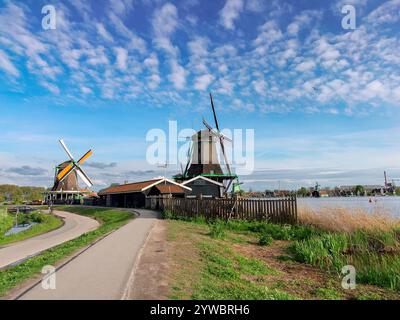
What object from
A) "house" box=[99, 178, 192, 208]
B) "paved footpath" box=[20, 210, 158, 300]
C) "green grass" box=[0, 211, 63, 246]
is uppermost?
"house" box=[99, 178, 192, 208]

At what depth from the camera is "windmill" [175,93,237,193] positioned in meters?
42.5

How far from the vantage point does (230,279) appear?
7172 mm

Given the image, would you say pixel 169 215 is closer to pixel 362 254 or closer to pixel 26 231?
pixel 362 254

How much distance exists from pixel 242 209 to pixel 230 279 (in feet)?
38.5

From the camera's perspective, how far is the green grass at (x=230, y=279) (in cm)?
596

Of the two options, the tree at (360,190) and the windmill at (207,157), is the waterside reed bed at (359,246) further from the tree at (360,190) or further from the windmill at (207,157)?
the tree at (360,190)

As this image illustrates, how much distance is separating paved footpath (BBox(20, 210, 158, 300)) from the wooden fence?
9.43m

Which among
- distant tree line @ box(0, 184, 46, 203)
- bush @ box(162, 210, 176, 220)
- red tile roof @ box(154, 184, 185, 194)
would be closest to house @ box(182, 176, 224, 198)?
red tile roof @ box(154, 184, 185, 194)

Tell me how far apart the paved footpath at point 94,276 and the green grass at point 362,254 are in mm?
5767

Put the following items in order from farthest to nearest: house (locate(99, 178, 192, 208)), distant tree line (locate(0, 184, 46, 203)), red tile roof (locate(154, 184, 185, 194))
A: distant tree line (locate(0, 184, 46, 203))
house (locate(99, 178, 192, 208))
red tile roof (locate(154, 184, 185, 194))

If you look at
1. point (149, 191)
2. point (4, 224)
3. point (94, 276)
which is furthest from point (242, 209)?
point (4, 224)

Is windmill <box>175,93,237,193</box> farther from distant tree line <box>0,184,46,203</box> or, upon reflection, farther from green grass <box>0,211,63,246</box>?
distant tree line <box>0,184,46,203</box>

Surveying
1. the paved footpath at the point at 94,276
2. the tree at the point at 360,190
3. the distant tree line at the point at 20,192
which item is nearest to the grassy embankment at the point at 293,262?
the paved footpath at the point at 94,276
